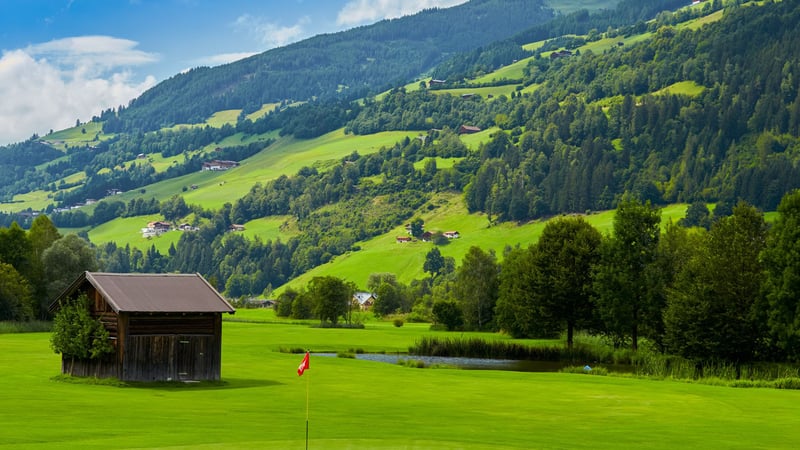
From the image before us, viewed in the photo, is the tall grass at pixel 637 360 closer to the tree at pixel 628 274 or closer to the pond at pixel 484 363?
the pond at pixel 484 363

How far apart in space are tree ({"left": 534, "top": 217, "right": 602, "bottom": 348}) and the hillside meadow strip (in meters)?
29.9

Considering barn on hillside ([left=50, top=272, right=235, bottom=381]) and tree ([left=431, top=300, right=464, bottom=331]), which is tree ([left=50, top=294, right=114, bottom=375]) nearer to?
barn on hillside ([left=50, top=272, right=235, bottom=381])

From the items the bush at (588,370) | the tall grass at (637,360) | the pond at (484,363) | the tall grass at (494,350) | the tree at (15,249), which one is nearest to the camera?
the tall grass at (637,360)

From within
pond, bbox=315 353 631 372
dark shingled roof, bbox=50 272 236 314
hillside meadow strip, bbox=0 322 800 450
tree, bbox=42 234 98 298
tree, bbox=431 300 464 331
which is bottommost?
pond, bbox=315 353 631 372

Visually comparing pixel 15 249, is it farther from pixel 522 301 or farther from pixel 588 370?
pixel 588 370

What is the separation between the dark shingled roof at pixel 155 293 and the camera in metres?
56.8

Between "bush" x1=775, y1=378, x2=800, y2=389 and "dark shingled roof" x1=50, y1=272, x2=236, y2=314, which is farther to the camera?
"bush" x1=775, y1=378, x2=800, y2=389

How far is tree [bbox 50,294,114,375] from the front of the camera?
5659cm

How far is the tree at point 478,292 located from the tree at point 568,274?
33222mm

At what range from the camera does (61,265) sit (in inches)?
4985

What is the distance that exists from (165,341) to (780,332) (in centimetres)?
4129

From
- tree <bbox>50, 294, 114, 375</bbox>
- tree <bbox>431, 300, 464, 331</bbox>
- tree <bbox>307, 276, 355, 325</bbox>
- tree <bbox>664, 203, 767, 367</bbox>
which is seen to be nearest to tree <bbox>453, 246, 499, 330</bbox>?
tree <bbox>431, 300, 464, 331</bbox>

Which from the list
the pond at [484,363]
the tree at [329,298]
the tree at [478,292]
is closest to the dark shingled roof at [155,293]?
the pond at [484,363]

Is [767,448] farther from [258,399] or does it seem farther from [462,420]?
[258,399]
